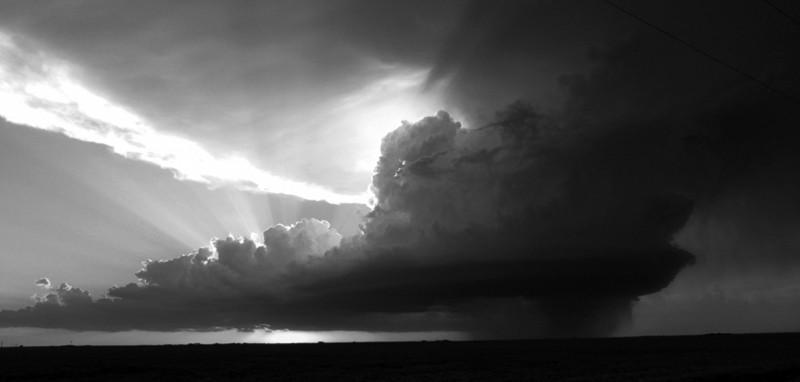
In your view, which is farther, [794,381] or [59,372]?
[59,372]

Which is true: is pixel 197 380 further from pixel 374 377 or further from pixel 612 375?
pixel 612 375

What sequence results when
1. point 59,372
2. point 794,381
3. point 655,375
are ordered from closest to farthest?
point 794,381, point 655,375, point 59,372

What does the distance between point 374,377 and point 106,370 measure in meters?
47.2

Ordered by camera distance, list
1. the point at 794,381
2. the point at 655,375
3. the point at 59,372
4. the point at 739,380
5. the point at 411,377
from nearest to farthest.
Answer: the point at 794,381
the point at 739,380
the point at 655,375
the point at 411,377
the point at 59,372

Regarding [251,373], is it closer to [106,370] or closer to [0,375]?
[106,370]

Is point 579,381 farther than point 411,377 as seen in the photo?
No

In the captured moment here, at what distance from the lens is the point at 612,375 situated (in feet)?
→ 178

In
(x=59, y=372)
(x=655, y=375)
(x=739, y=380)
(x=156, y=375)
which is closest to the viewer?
(x=739, y=380)

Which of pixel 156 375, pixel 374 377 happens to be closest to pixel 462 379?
pixel 374 377

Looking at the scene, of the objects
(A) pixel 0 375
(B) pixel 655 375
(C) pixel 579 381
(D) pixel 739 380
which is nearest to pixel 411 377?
(C) pixel 579 381

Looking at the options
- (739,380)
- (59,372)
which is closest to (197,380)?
(59,372)

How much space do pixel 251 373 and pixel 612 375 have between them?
45.9 m

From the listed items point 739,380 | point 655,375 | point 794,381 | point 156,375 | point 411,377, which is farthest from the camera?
point 156,375

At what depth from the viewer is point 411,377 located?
2281 inches
